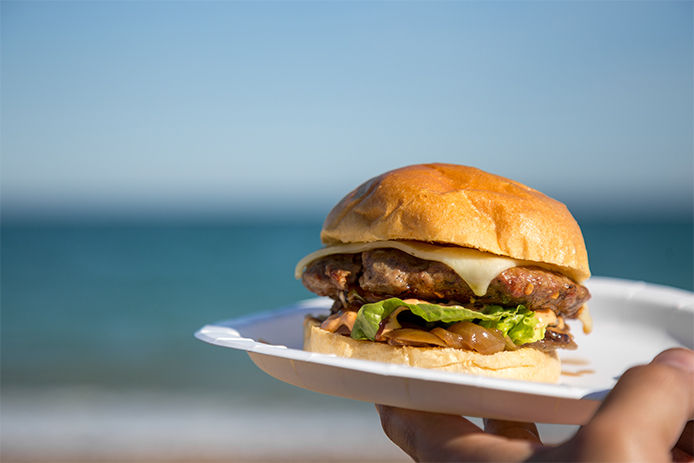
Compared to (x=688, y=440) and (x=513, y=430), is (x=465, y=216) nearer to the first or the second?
(x=513, y=430)

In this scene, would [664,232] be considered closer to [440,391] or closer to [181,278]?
[181,278]

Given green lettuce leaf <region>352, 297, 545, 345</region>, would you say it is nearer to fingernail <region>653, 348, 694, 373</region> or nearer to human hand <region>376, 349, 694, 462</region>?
human hand <region>376, 349, 694, 462</region>

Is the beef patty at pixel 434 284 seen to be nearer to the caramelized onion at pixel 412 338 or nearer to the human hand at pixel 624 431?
the caramelized onion at pixel 412 338

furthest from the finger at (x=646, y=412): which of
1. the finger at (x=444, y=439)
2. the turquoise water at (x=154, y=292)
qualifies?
the turquoise water at (x=154, y=292)

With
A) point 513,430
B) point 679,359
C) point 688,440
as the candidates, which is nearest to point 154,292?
point 513,430

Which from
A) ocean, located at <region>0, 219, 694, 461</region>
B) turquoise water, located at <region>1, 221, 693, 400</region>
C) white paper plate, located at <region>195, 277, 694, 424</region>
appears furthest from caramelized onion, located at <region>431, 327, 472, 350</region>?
turquoise water, located at <region>1, 221, 693, 400</region>

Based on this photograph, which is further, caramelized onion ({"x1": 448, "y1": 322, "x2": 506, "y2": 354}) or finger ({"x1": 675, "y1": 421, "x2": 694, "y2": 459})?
caramelized onion ({"x1": 448, "y1": 322, "x2": 506, "y2": 354})
